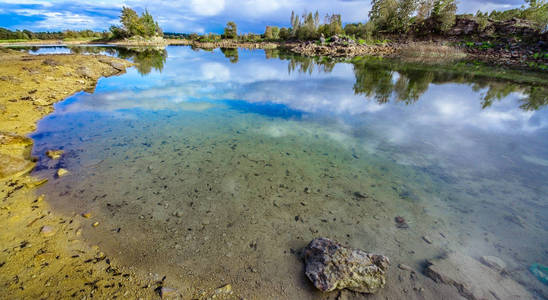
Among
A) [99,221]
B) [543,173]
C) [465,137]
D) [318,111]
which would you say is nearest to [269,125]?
[318,111]

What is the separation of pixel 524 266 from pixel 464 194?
224 cm

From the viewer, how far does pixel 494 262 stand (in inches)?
150

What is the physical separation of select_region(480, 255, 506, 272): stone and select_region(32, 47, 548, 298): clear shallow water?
144mm

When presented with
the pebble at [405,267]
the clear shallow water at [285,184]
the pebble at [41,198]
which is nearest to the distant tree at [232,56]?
the clear shallow water at [285,184]

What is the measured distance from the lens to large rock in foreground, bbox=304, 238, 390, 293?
10.8ft

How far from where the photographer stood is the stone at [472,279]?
3.30 meters

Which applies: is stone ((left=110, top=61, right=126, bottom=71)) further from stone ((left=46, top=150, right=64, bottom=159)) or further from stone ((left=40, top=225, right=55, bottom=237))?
stone ((left=40, top=225, right=55, bottom=237))

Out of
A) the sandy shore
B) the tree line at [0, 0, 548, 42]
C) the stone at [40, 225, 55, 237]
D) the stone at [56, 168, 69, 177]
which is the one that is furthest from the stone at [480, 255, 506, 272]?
the tree line at [0, 0, 548, 42]

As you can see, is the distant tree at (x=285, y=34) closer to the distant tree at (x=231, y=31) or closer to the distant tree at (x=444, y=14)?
the distant tree at (x=231, y=31)

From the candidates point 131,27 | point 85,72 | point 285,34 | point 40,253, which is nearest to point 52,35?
point 131,27

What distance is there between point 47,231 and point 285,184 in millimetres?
5362

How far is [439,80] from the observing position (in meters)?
21.7

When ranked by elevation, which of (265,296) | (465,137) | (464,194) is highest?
(465,137)

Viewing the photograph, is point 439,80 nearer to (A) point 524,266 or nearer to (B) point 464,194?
(B) point 464,194
